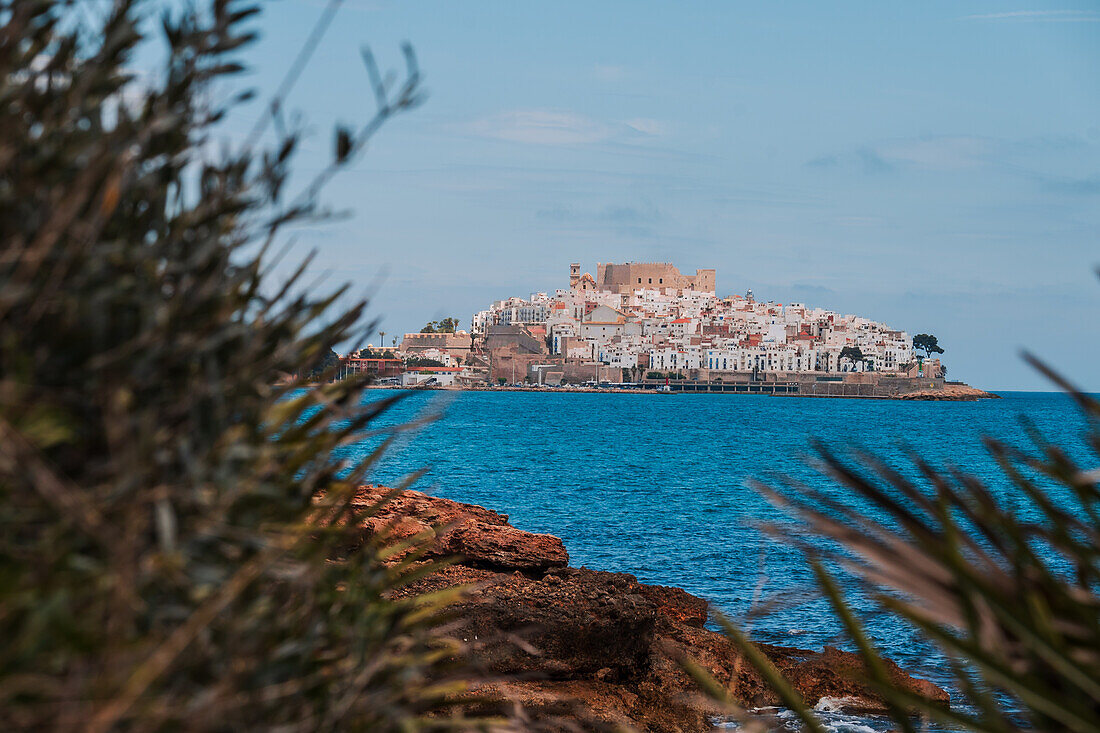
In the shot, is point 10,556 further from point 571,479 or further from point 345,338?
point 571,479

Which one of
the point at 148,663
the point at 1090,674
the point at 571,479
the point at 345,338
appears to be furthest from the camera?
the point at 571,479

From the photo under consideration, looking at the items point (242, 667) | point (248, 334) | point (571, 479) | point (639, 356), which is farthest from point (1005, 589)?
point (639, 356)

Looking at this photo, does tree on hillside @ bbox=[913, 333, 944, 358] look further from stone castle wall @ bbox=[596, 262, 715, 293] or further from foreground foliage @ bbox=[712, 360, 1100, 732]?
foreground foliage @ bbox=[712, 360, 1100, 732]

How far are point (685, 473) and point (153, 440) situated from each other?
49169mm

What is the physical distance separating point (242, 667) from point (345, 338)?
0.96 meters

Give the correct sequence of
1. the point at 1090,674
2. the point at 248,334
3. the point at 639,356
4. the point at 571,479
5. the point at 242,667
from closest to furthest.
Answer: the point at 1090,674
the point at 242,667
the point at 248,334
the point at 571,479
the point at 639,356

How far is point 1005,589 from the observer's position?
62.2 inches

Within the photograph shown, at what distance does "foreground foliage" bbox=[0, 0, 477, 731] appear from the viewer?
4.33 feet

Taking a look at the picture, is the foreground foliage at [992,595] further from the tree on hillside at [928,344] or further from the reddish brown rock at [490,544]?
the tree on hillside at [928,344]

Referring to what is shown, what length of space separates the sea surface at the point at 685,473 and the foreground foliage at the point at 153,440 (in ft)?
1.43

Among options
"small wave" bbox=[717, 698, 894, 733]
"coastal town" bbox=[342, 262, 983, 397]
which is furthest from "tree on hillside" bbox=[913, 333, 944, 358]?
"small wave" bbox=[717, 698, 894, 733]

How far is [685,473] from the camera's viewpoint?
163 feet

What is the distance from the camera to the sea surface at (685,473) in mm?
15555

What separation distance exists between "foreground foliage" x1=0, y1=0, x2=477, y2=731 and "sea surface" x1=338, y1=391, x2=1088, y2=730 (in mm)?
437
